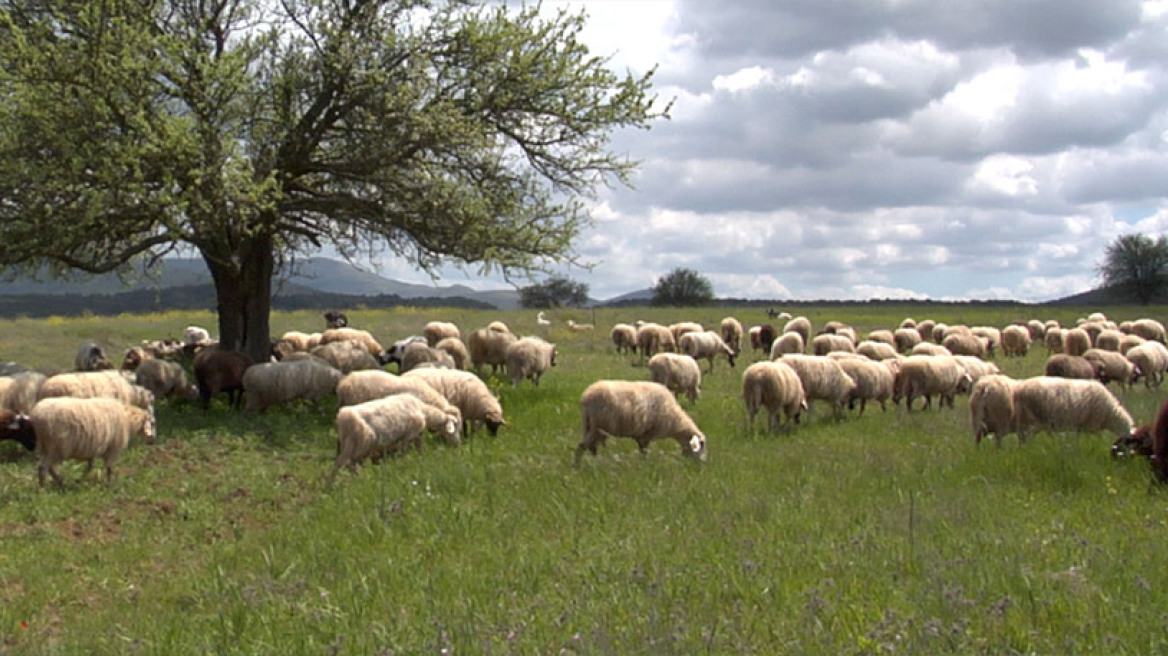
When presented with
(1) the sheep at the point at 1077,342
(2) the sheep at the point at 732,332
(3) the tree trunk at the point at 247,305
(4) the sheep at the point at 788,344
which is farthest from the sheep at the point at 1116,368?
(3) the tree trunk at the point at 247,305

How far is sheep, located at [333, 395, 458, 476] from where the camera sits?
38.7 ft

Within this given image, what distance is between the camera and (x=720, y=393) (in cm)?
2044

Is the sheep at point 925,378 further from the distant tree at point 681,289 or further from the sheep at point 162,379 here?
the distant tree at point 681,289

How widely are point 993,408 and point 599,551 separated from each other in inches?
326

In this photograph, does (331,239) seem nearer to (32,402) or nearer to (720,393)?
(32,402)

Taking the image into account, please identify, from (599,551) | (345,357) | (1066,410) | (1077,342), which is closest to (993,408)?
(1066,410)

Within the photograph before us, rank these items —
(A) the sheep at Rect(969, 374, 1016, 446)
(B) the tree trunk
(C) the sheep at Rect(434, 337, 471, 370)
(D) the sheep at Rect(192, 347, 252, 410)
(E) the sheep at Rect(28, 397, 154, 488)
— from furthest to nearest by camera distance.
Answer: (C) the sheep at Rect(434, 337, 471, 370), (B) the tree trunk, (D) the sheep at Rect(192, 347, 252, 410), (A) the sheep at Rect(969, 374, 1016, 446), (E) the sheep at Rect(28, 397, 154, 488)

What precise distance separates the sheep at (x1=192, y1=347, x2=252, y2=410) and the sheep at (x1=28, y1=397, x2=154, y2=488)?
246 inches

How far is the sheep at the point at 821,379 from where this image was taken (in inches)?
636

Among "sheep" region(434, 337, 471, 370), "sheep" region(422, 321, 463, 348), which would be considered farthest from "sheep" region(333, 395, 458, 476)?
"sheep" region(422, 321, 463, 348)

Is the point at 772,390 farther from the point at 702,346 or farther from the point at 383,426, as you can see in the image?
the point at 702,346

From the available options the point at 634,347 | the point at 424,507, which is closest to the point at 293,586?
the point at 424,507

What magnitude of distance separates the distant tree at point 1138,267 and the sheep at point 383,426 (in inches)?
3407

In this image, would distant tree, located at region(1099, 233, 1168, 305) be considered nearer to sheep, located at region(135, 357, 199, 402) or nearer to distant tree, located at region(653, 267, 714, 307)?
distant tree, located at region(653, 267, 714, 307)
